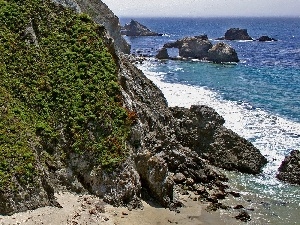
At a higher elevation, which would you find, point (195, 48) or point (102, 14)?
point (102, 14)

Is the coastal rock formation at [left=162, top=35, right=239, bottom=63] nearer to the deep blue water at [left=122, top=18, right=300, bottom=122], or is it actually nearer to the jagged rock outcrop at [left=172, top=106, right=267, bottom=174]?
the deep blue water at [left=122, top=18, right=300, bottom=122]

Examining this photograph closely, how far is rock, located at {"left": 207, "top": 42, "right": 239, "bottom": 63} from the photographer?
117m

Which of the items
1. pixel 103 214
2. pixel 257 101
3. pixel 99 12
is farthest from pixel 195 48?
pixel 103 214

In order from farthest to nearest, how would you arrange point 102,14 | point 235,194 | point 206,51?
point 206,51
point 102,14
point 235,194

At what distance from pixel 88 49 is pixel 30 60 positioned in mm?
5343

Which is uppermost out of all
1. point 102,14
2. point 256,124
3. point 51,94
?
point 102,14

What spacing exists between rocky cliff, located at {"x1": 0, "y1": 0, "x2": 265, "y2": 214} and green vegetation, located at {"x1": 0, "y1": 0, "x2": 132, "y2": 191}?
0.08 m

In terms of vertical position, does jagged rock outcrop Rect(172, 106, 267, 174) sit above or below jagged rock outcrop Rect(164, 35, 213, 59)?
below

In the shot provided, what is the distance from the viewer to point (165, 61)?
119750 millimetres

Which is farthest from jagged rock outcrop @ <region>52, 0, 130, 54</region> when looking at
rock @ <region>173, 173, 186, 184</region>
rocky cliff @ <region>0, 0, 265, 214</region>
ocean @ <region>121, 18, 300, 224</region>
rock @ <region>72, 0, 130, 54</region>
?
rock @ <region>173, 173, 186, 184</region>

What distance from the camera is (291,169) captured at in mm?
42812

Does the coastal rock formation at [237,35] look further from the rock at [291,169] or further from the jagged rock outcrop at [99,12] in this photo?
the rock at [291,169]

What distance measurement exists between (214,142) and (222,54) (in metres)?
75.5

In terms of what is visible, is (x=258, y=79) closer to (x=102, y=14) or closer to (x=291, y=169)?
(x=102, y=14)
